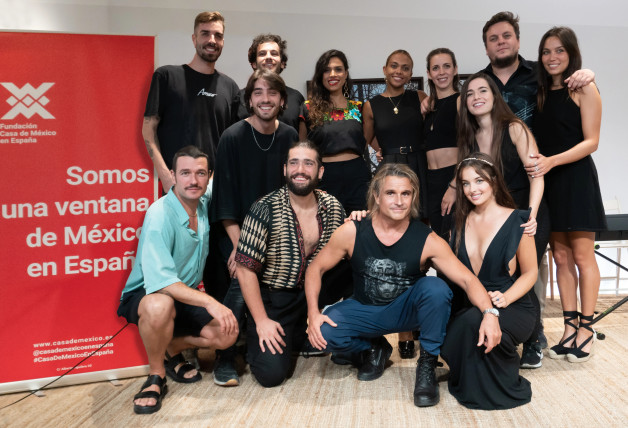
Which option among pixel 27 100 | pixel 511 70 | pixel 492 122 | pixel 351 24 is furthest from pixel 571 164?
pixel 351 24

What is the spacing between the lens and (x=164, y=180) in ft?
9.42

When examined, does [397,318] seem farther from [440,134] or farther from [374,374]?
[440,134]

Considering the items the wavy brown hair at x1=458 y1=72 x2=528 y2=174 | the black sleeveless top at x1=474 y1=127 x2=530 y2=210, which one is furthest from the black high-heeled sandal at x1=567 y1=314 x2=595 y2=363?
the wavy brown hair at x1=458 y1=72 x2=528 y2=174

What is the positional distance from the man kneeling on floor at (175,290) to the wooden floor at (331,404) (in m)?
0.14

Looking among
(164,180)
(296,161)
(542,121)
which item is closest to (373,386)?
(296,161)

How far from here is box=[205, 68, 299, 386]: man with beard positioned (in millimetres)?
2928

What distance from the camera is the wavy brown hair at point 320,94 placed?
10.9 ft

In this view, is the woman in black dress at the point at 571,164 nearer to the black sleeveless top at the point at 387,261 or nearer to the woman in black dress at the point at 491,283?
the woman in black dress at the point at 491,283

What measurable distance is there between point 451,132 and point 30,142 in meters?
2.18

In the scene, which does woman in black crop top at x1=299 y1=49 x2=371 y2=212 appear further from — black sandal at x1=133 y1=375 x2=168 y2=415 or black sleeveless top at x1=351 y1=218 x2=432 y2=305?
black sandal at x1=133 y1=375 x2=168 y2=415

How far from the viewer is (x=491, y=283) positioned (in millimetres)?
2662

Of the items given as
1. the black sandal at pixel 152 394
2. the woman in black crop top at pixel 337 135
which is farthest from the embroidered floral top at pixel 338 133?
the black sandal at pixel 152 394

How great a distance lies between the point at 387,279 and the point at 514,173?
888 millimetres

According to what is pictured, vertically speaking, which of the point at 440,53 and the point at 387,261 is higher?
the point at 440,53
